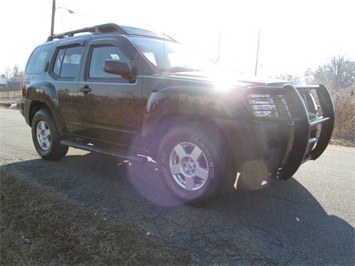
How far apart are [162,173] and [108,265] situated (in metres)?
1.47

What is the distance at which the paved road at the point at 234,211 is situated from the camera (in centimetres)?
277

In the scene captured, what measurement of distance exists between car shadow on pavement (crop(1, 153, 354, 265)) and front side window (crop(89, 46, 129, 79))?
57.2 inches

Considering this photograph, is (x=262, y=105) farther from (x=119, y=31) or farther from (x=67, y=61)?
(x=67, y=61)

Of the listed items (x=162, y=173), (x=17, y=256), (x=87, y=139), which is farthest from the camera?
(x=87, y=139)

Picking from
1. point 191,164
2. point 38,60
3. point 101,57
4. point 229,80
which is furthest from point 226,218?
point 38,60

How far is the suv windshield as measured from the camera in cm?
426

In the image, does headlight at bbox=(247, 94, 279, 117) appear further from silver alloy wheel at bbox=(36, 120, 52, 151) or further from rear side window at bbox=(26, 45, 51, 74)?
rear side window at bbox=(26, 45, 51, 74)

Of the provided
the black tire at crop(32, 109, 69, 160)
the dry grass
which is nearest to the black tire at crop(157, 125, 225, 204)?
the dry grass

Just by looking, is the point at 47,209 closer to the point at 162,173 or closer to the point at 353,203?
the point at 162,173

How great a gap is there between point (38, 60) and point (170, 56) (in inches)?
110

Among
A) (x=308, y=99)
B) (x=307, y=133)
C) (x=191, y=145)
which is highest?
(x=308, y=99)

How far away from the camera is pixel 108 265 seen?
2477 millimetres

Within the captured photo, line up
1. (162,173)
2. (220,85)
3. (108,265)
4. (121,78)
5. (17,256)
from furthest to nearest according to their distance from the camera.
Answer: (121,78) → (162,173) → (220,85) → (17,256) → (108,265)

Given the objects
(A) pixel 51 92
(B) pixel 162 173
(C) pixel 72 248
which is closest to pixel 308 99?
(B) pixel 162 173
